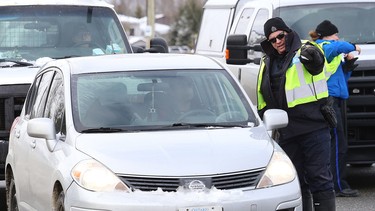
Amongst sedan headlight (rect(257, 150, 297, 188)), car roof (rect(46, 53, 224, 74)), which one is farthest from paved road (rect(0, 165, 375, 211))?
sedan headlight (rect(257, 150, 297, 188))

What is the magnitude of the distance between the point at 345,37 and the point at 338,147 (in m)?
1.64

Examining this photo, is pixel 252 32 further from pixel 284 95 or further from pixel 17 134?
pixel 17 134

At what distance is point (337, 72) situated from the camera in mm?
11016

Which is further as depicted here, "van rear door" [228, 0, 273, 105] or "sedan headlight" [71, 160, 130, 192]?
"van rear door" [228, 0, 273, 105]

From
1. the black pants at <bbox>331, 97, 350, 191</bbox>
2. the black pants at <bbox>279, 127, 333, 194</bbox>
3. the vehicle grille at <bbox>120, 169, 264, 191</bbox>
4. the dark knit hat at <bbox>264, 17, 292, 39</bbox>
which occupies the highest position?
the dark knit hat at <bbox>264, 17, 292, 39</bbox>

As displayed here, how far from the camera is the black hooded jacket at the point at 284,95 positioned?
8961 millimetres

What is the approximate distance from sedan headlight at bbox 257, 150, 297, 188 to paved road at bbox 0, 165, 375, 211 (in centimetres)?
332

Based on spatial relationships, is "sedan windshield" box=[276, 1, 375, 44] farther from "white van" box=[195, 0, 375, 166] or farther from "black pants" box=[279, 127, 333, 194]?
"black pants" box=[279, 127, 333, 194]

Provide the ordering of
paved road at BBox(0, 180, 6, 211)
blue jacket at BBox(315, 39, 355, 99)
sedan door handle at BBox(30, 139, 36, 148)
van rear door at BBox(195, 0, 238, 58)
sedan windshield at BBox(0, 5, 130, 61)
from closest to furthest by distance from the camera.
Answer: sedan door handle at BBox(30, 139, 36, 148) → blue jacket at BBox(315, 39, 355, 99) → paved road at BBox(0, 180, 6, 211) → sedan windshield at BBox(0, 5, 130, 61) → van rear door at BBox(195, 0, 238, 58)

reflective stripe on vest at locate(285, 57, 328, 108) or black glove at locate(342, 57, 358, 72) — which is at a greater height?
reflective stripe on vest at locate(285, 57, 328, 108)

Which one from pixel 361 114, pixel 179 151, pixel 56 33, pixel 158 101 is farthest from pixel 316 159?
pixel 56 33

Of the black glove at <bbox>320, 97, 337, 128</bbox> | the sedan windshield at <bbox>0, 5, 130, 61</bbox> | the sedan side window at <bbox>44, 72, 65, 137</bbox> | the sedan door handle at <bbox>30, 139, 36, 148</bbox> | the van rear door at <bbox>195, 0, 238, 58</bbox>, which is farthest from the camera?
the van rear door at <bbox>195, 0, 238, 58</bbox>

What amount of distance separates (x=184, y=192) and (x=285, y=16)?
19.0 feet

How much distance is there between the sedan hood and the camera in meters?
7.18
